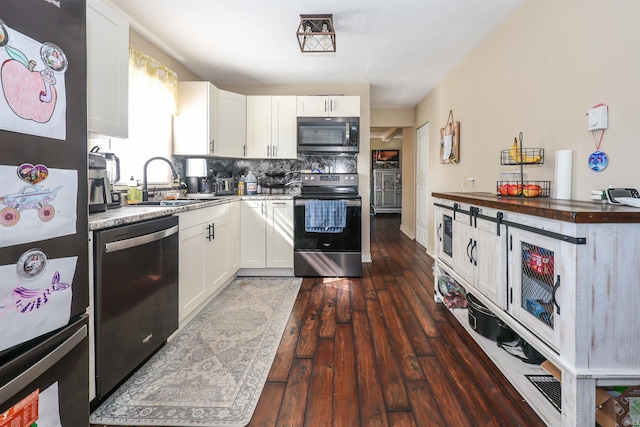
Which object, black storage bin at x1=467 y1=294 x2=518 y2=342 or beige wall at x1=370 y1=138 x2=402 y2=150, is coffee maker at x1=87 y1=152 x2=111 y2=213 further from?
beige wall at x1=370 y1=138 x2=402 y2=150

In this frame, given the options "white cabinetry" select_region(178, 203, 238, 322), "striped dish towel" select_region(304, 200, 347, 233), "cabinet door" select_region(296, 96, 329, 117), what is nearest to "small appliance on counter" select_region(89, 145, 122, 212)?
"white cabinetry" select_region(178, 203, 238, 322)

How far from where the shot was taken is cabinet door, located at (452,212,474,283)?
207 cm

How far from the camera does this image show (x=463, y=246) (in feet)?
7.19

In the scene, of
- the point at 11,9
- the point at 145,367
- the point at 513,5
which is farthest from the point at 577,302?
the point at 513,5

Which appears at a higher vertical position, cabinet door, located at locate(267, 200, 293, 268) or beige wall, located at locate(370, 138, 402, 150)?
beige wall, located at locate(370, 138, 402, 150)

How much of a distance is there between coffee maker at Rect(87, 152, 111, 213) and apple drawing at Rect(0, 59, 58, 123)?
908 mm

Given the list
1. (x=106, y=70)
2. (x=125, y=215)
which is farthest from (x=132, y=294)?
(x=106, y=70)

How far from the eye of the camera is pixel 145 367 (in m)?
1.87

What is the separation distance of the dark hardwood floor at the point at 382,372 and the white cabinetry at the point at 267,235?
0.75m

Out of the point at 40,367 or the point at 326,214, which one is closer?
the point at 40,367

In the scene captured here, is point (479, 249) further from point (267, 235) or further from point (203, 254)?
point (267, 235)

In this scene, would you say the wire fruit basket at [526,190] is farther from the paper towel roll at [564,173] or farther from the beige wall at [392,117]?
the beige wall at [392,117]

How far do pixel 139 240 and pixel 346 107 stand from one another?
9.77ft

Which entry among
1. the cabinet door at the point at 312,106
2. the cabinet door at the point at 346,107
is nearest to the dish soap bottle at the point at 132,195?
the cabinet door at the point at 312,106
